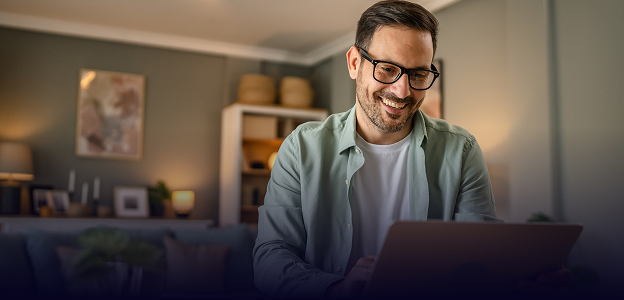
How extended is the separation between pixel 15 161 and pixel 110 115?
1009 mm

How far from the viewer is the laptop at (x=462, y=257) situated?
0.83 m

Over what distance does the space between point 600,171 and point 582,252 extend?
0.52m

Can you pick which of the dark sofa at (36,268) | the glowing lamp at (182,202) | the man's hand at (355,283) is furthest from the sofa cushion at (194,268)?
the man's hand at (355,283)

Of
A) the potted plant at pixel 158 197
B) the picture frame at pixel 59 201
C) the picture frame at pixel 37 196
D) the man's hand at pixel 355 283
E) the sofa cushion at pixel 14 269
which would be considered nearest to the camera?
the man's hand at pixel 355 283

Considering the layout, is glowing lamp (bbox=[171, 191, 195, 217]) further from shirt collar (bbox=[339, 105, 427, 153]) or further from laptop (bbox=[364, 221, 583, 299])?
laptop (bbox=[364, 221, 583, 299])

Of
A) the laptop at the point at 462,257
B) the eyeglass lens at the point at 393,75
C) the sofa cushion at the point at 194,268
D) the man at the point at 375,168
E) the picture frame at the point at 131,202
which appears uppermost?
the eyeglass lens at the point at 393,75

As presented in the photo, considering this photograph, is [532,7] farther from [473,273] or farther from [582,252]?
[473,273]

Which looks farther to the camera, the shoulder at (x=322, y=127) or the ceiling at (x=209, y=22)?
the ceiling at (x=209, y=22)

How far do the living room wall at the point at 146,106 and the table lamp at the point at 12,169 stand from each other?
341 millimetres

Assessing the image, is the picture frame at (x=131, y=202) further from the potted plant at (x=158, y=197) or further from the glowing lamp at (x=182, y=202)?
the glowing lamp at (x=182, y=202)

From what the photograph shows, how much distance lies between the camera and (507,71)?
3541 millimetres

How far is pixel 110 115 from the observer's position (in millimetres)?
5047

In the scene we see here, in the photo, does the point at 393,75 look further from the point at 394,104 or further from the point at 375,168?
the point at 375,168

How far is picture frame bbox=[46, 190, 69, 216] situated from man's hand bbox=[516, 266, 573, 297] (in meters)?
4.52
